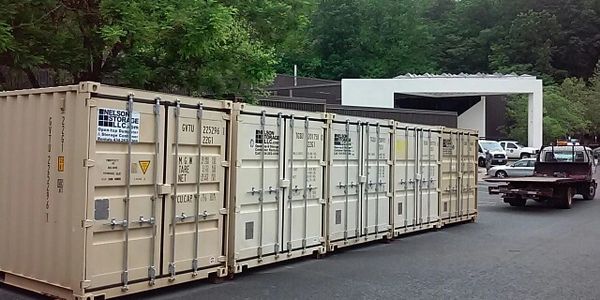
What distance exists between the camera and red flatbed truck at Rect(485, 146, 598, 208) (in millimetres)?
21781

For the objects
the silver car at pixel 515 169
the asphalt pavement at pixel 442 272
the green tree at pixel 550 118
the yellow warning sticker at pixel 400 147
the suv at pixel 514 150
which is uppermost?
the green tree at pixel 550 118

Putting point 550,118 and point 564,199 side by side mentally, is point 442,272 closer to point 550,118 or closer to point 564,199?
point 564,199

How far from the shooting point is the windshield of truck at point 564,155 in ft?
82.2

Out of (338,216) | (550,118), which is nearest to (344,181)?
(338,216)

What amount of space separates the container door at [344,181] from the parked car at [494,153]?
32728 mm

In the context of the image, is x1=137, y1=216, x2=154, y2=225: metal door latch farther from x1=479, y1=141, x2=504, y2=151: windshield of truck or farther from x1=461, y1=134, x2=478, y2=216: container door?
x1=479, y1=141, x2=504, y2=151: windshield of truck

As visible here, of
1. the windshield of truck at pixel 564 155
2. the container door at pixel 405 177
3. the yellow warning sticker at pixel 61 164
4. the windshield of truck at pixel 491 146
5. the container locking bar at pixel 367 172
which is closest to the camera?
the yellow warning sticker at pixel 61 164

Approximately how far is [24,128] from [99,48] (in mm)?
3766

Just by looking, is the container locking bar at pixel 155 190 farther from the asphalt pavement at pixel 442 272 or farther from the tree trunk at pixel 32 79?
the tree trunk at pixel 32 79

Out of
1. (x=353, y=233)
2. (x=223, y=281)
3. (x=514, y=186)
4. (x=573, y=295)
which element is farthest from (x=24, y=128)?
(x=514, y=186)

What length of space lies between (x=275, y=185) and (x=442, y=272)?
299cm

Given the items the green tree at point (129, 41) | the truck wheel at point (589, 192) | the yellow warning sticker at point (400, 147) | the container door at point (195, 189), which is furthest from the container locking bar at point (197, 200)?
Answer: the truck wheel at point (589, 192)

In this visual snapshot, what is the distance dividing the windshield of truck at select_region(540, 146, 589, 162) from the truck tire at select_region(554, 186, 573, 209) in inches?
105

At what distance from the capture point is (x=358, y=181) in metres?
13.1
